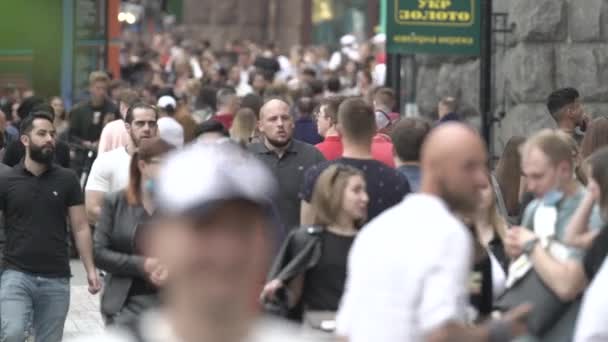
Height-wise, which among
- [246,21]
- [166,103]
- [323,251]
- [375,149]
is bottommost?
[323,251]

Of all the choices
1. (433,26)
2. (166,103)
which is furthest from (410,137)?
(166,103)

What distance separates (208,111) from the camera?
21.1 meters

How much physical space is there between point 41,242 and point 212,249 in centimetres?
743

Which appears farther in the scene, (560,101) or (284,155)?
(560,101)

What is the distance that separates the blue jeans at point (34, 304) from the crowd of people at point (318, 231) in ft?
0.03

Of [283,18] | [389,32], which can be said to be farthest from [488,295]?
[283,18]

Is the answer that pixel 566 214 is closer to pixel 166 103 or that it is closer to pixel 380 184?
pixel 380 184

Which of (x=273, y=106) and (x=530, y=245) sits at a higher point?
(x=273, y=106)

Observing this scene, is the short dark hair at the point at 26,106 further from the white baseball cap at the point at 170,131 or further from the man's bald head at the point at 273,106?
the man's bald head at the point at 273,106

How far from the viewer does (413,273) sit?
543 cm

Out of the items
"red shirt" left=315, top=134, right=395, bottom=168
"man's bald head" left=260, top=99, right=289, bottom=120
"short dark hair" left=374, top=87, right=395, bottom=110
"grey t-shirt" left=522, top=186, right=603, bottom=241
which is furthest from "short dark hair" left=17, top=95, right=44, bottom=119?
"grey t-shirt" left=522, top=186, right=603, bottom=241

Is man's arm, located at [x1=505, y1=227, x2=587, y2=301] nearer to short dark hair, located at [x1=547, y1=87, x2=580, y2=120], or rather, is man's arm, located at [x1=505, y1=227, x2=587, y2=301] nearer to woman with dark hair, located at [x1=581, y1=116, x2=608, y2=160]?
woman with dark hair, located at [x1=581, y1=116, x2=608, y2=160]

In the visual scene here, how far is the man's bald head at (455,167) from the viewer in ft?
17.3

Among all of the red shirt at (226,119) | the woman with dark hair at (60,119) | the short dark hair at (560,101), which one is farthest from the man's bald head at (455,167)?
the woman with dark hair at (60,119)
